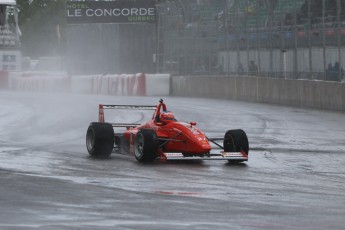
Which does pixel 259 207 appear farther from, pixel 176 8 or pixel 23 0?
pixel 23 0

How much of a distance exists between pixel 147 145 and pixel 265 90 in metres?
22.8

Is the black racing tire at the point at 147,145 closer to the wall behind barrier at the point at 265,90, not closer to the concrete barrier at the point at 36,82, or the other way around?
the wall behind barrier at the point at 265,90

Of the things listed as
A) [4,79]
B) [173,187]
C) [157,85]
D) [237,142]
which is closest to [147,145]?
[237,142]

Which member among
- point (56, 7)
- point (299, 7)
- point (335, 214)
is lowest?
point (335, 214)

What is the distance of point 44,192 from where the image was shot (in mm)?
10992

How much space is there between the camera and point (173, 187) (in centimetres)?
1168

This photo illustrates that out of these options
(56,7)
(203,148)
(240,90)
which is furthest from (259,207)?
(56,7)

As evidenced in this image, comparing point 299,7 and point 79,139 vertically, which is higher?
point 299,7

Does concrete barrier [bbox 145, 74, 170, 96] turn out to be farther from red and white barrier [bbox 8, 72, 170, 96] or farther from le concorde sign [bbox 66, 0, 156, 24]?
le concorde sign [bbox 66, 0, 156, 24]

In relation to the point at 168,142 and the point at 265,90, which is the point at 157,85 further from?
the point at 168,142

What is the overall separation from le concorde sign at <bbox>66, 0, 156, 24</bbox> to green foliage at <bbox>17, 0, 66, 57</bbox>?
169ft

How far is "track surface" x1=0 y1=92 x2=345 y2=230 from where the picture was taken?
8969 mm

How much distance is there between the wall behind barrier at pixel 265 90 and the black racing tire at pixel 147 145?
15.8 meters

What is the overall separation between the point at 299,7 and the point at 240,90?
20.3ft
